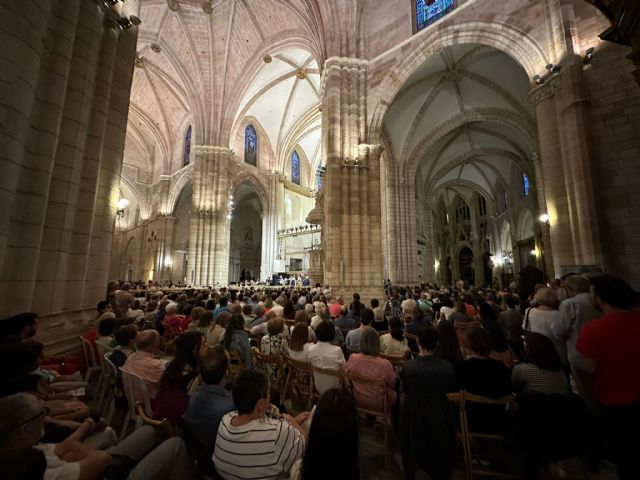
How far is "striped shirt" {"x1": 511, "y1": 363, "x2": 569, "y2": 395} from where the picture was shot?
215 centimetres

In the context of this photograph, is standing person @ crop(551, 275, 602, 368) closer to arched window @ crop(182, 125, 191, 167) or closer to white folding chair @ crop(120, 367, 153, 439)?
white folding chair @ crop(120, 367, 153, 439)

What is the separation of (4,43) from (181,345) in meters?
3.75

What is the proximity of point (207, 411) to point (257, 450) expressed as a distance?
2.04 ft

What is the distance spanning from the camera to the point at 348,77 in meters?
12.0

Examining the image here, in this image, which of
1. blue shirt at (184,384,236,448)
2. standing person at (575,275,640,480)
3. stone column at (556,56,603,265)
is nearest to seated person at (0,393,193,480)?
blue shirt at (184,384,236,448)

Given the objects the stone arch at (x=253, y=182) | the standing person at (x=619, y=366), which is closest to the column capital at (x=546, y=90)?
the standing person at (x=619, y=366)

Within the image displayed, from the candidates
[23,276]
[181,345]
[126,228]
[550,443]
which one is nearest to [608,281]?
[550,443]

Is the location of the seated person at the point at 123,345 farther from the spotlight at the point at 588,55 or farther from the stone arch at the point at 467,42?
the stone arch at the point at 467,42

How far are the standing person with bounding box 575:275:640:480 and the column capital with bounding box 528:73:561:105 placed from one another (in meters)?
7.57

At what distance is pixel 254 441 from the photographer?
4.86ft

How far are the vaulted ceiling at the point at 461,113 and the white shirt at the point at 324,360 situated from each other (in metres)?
14.6

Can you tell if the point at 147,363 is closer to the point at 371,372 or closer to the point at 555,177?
the point at 371,372

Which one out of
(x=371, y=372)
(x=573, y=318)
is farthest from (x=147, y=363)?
(x=573, y=318)

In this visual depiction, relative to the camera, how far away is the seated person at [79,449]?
4.15ft
